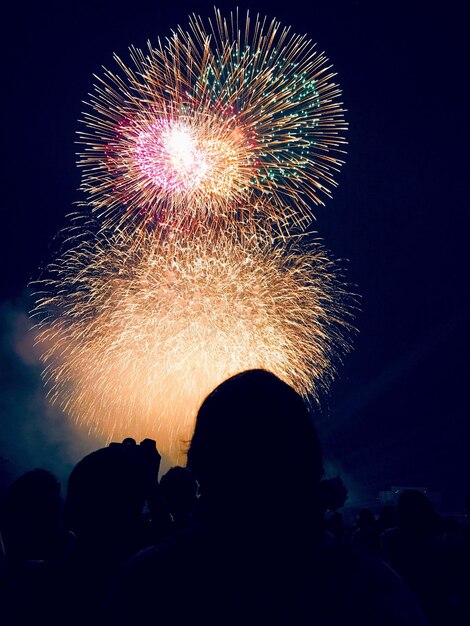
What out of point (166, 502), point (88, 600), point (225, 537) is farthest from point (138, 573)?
point (166, 502)

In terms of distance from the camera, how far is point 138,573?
1.36 metres

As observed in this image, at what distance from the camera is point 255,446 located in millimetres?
1472

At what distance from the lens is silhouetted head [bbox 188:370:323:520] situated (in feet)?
4.71

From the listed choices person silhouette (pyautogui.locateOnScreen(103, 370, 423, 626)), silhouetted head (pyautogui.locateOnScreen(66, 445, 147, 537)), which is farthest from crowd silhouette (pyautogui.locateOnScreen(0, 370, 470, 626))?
silhouetted head (pyautogui.locateOnScreen(66, 445, 147, 537))

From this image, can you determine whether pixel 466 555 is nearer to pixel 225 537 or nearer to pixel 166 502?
pixel 166 502

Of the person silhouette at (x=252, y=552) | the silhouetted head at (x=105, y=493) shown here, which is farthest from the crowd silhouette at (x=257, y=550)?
the silhouetted head at (x=105, y=493)

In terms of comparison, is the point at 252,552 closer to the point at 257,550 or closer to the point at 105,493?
the point at 257,550

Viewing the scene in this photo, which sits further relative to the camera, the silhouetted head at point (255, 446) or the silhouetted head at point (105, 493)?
the silhouetted head at point (105, 493)

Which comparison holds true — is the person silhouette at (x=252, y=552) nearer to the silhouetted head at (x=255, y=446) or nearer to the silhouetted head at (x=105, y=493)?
the silhouetted head at (x=255, y=446)

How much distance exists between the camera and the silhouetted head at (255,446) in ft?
4.71

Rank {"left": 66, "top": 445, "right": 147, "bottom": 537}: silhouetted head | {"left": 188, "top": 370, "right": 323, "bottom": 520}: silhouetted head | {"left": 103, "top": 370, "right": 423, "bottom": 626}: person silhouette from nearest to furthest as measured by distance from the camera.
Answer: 1. {"left": 103, "top": 370, "right": 423, "bottom": 626}: person silhouette
2. {"left": 188, "top": 370, "right": 323, "bottom": 520}: silhouetted head
3. {"left": 66, "top": 445, "right": 147, "bottom": 537}: silhouetted head

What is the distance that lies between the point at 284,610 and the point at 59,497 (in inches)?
112

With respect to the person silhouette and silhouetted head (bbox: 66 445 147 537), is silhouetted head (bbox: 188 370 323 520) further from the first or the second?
silhouetted head (bbox: 66 445 147 537)

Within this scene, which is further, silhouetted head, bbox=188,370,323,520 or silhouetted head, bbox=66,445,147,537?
silhouetted head, bbox=66,445,147,537
